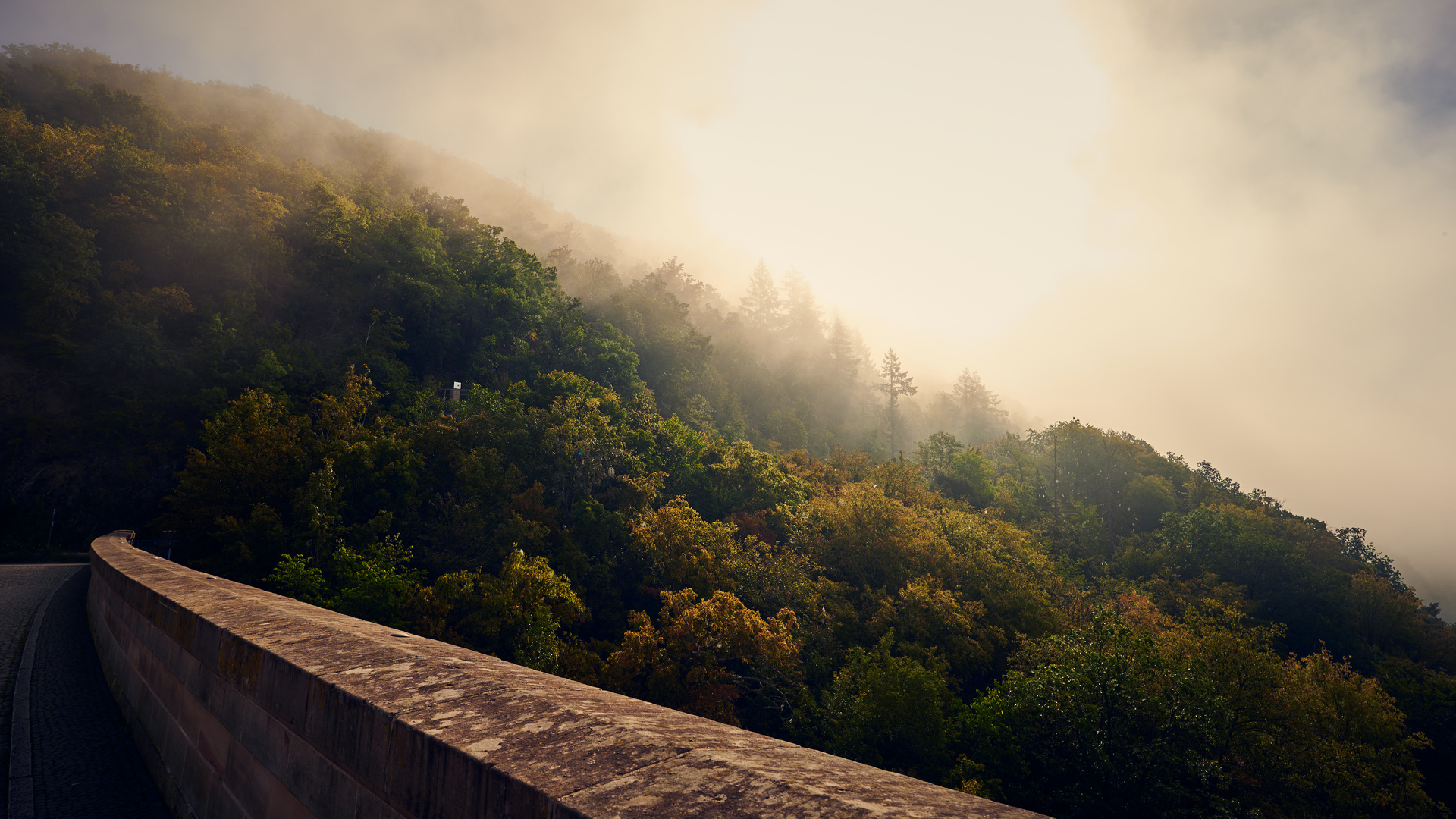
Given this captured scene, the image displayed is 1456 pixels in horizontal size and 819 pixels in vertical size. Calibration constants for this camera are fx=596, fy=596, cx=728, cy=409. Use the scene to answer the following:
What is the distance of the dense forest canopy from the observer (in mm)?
21828

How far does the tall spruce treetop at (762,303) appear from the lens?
10700cm

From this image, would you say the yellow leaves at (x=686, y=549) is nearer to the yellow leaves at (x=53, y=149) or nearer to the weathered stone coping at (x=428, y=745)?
the weathered stone coping at (x=428, y=745)

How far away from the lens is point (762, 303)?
10831 centimetres

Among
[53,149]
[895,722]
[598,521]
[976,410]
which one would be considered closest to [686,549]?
[598,521]

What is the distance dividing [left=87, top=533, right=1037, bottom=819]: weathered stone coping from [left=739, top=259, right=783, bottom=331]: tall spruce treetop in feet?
340

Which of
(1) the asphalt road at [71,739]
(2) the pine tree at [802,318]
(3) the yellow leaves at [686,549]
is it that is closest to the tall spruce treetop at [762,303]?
(2) the pine tree at [802,318]

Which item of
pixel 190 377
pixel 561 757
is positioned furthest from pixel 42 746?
pixel 190 377

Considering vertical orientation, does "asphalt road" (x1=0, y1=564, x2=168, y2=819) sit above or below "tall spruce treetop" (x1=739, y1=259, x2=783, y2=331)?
below

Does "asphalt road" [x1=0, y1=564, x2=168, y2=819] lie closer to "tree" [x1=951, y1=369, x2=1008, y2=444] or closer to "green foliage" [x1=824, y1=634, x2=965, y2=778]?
"green foliage" [x1=824, y1=634, x2=965, y2=778]

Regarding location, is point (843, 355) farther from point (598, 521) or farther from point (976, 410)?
point (598, 521)

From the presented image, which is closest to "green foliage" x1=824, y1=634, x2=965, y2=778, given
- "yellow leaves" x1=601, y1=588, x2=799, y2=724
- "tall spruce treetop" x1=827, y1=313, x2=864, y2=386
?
"yellow leaves" x1=601, y1=588, x2=799, y2=724

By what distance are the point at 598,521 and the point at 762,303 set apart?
81.8 m

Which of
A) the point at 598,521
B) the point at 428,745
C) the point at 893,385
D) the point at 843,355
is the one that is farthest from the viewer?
the point at 843,355

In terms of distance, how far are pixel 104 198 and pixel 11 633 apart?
1866 inches
